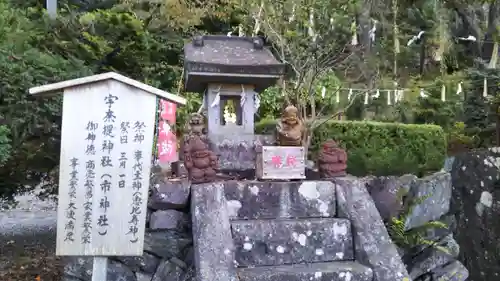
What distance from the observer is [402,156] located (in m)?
8.81

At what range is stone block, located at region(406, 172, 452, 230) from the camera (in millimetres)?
5517

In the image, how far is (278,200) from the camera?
4.94 m

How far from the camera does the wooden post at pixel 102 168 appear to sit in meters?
3.67

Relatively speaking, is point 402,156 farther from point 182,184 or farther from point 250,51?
point 182,184

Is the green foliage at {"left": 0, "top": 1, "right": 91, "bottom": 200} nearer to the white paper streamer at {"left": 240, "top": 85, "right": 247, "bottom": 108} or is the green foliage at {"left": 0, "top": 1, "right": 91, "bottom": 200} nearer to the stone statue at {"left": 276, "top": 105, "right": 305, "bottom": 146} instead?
the white paper streamer at {"left": 240, "top": 85, "right": 247, "bottom": 108}

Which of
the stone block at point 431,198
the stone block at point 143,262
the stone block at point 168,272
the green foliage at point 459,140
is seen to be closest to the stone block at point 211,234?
the stone block at point 168,272

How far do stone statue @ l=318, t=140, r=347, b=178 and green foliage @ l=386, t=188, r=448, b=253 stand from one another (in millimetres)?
752

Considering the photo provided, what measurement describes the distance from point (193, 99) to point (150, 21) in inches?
81.8

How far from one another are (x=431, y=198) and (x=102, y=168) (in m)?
3.97

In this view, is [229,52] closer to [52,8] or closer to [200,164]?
[200,164]

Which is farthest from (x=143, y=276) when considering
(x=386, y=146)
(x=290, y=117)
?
(x=386, y=146)

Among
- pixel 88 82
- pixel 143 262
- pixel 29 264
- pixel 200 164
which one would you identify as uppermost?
pixel 88 82

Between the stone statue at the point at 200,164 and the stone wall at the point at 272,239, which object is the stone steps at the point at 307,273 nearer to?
the stone wall at the point at 272,239

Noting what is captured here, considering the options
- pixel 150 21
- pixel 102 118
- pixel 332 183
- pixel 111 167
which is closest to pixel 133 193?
pixel 111 167
